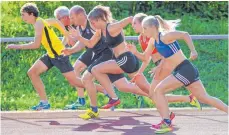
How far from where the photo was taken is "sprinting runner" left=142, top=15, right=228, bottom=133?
28.3ft

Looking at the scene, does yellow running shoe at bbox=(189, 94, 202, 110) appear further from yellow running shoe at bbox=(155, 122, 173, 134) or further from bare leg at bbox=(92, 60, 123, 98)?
yellow running shoe at bbox=(155, 122, 173, 134)

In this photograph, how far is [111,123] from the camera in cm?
945

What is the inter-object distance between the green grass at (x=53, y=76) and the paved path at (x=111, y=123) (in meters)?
0.87

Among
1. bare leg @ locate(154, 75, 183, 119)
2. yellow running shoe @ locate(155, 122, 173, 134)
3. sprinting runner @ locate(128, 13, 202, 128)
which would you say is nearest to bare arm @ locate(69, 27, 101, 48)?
sprinting runner @ locate(128, 13, 202, 128)

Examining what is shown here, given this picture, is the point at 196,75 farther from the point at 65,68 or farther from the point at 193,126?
the point at 65,68

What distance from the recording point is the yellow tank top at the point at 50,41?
1024 cm

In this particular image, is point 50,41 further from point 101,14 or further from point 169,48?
point 169,48

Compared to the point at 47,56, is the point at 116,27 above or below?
above

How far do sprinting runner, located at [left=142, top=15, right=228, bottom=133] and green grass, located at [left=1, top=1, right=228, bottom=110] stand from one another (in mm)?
2353

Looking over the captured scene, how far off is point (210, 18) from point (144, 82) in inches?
229

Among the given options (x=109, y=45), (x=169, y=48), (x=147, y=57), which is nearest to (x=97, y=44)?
(x=109, y=45)

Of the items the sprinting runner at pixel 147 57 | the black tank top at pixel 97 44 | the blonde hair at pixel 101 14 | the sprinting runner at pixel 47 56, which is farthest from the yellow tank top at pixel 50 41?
the sprinting runner at pixel 147 57

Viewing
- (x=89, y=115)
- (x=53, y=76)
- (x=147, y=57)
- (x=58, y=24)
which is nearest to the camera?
(x=147, y=57)

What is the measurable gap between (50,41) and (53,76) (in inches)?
89.3
